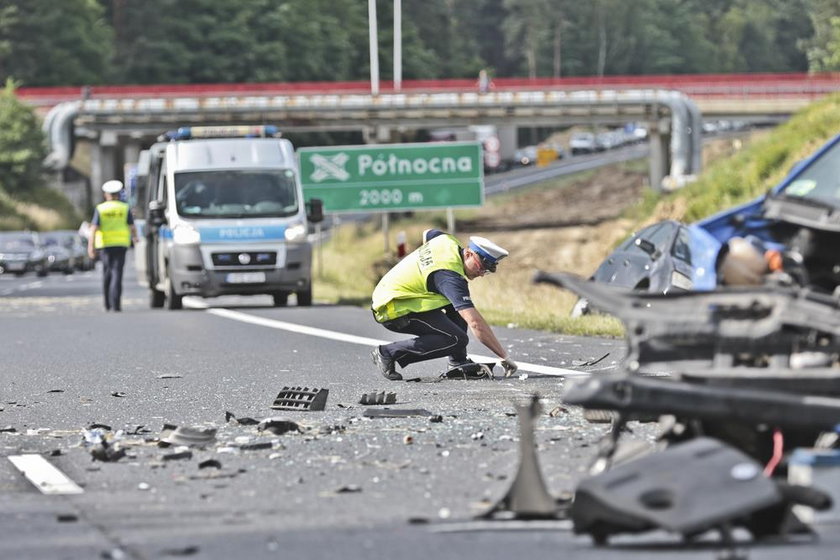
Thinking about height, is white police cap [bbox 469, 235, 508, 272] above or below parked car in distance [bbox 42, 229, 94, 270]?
above

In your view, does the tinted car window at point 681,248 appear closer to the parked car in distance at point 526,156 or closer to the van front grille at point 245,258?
the van front grille at point 245,258

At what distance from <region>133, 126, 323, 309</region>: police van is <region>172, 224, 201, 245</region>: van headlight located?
0.05 ft

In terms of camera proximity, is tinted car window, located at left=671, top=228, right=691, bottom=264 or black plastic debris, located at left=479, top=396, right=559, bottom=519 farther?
tinted car window, located at left=671, top=228, right=691, bottom=264

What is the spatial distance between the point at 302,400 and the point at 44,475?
3056 millimetres

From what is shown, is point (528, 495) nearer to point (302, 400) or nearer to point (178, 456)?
point (178, 456)

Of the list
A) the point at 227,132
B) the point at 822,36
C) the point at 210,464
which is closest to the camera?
the point at 210,464

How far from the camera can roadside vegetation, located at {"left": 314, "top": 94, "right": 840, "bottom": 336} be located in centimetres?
2749

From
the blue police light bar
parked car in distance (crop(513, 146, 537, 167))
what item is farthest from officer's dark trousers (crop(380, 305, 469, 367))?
parked car in distance (crop(513, 146, 537, 167))

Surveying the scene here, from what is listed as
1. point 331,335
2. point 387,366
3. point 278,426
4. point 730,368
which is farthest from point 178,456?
point 331,335

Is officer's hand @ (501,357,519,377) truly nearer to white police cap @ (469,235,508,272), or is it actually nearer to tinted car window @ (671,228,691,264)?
white police cap @ (469,235,508,272)

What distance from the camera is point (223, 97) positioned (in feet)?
288

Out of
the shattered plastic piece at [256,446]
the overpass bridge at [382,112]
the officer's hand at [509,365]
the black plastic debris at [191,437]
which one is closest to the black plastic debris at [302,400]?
the black plastic debris at [191,437]

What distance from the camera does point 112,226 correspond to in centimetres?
2648

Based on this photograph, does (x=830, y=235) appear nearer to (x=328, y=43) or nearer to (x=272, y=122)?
(x=272, y=122)
